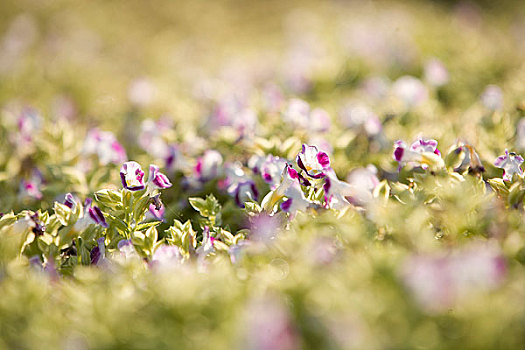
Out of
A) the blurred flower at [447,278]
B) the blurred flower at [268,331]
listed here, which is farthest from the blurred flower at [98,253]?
the blurred flower at [447,278]

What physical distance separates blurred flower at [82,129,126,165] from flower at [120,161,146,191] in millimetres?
668

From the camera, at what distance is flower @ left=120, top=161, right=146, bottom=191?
163 centimetres

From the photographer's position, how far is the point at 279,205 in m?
1.72

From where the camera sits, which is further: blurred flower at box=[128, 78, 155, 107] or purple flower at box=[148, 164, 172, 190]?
blurred flower at box=[128, 78, 155, 107]

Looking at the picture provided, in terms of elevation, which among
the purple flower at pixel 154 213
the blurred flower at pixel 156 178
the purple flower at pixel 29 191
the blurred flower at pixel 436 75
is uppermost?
the blurred flower at pixel 156 178

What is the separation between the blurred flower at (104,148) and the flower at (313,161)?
99cm

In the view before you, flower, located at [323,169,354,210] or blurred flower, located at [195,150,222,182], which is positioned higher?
flower, located at [323,169,354,210]

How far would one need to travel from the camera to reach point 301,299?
1.11 meters

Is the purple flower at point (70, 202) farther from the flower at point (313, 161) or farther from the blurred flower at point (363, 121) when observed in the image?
the blurred flower at point (363, 121)

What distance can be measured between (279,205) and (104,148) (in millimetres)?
962

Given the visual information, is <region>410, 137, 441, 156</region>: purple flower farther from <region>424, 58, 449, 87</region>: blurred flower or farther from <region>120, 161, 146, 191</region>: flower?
<region>424, 58, 449, 87</region>: blurred flower

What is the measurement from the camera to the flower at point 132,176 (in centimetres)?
163

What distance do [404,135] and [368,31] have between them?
2.22 metres

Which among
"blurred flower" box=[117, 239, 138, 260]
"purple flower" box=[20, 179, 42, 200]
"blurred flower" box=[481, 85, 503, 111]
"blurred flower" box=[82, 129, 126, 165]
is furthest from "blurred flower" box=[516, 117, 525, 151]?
"purple flower" box=[20, 179, 42, 200]
